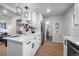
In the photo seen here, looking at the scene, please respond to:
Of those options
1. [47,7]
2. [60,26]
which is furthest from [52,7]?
[60,26]

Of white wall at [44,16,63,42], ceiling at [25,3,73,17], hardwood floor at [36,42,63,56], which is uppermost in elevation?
ceiling at [25,3,73,17]

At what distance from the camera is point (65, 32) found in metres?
1.13

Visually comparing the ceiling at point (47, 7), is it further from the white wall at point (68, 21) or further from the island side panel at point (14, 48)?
the island side panel at point (14, 48)

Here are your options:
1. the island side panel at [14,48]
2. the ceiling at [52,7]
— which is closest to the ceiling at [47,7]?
the ceiling at [52,7]

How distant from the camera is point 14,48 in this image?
1038 mm

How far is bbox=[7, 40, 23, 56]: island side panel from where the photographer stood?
1013mm

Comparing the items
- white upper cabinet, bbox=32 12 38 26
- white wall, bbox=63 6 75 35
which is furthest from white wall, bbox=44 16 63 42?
white upper cabinet, bbox=32 12 38 26

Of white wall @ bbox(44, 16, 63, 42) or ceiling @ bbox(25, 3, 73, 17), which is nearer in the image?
ceiling @ bbox(25, 3, 73, 17)

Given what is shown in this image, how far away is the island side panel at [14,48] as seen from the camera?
3.32 ft

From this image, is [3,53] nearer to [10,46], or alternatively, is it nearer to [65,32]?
[10,46]

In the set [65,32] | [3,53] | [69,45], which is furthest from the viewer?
[69,45]

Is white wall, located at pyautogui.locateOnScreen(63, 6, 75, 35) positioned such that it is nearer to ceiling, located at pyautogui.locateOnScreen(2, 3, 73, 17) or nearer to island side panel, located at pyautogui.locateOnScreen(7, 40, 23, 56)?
ceiling, located at pyautogui.locateOnScreen(2, 3, 73, 17)

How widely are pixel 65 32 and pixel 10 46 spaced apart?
2.69 ft

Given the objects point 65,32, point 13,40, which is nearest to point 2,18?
point 13,40
